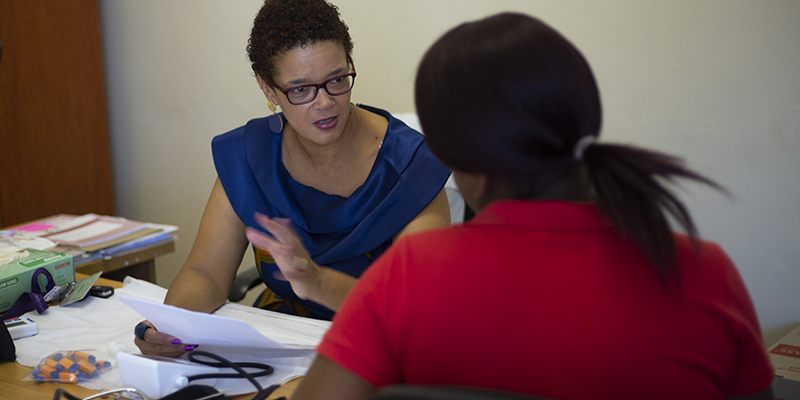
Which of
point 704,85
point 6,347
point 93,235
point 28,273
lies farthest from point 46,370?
point 704,85

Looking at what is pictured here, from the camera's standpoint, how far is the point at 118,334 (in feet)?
4.08

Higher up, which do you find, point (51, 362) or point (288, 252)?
point (288, 252)

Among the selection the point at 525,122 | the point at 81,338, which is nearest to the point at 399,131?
the point at 81,338

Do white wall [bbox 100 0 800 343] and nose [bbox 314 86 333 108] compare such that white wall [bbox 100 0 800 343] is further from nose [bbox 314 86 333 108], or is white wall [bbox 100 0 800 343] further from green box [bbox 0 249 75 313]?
green box [bbox 0 249 75 313]

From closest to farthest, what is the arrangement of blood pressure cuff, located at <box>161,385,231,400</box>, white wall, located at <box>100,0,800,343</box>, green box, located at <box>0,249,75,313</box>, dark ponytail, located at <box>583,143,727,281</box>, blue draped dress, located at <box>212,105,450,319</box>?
dark ponytail, located at <box>583,143,727,281</box> → blood pressure cuff, located at <box>161,385,231,400</box> → green box, located at <box>0,249,75,313</box> → blue draped dress, located at <box>212,105,450,319</box> → white wall, located at <box>100,0,800,343</box>

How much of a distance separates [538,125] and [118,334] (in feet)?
3.46

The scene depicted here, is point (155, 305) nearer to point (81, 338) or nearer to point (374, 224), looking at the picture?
point (81, 338)

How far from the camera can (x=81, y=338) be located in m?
1.22

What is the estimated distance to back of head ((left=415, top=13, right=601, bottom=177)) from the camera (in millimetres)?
569

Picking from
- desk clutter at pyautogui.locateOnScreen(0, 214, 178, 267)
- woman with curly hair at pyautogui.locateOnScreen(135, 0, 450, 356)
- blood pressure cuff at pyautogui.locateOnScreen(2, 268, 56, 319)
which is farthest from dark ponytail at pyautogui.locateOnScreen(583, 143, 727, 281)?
desk clutter at pyautogui.locateOnScreen(0, 214, 178, 267)

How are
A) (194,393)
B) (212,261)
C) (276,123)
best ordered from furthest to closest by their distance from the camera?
(276,123), (212,261), (194,393)

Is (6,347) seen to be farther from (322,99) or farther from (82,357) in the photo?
(322,99)

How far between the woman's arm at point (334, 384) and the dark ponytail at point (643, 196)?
0.30 m

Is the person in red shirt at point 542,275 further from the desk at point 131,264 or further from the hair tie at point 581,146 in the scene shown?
the desk at point 131,264
